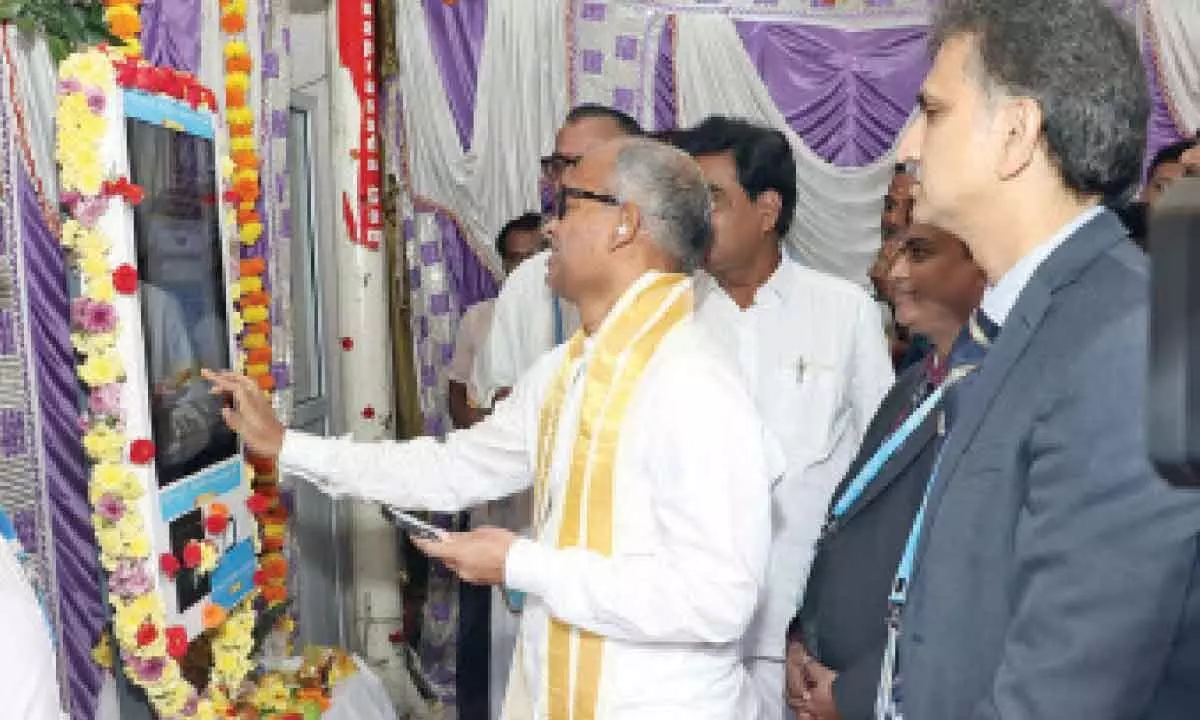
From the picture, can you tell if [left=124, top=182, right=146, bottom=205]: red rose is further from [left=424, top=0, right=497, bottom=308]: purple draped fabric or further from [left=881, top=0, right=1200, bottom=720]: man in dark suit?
[left=424, top=0, right=497, bottom=308]: purple draped fabric

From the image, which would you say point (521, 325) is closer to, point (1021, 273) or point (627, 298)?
point (627, 298)

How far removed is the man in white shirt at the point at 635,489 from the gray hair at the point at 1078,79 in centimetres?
68

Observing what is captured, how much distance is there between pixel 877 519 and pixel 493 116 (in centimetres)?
391

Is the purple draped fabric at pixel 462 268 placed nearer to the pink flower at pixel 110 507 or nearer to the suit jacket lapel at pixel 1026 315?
the pink flower at pixel 110 507

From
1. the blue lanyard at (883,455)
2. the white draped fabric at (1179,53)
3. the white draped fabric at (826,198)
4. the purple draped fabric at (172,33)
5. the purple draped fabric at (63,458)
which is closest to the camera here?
the blue lanyard at (883,455)

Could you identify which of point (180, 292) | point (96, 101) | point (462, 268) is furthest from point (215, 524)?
point (462, 268)

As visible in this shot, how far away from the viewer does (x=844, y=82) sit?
20.0ft

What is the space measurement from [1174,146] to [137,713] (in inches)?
128

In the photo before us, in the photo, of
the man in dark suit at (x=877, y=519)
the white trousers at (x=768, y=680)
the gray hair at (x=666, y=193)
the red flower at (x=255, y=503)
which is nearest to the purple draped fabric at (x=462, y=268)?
the red flower at (x=255, y=503)

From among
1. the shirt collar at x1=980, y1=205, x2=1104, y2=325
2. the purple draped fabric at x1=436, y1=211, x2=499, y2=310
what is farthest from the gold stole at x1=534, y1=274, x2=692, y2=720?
the purple draped fabric at x1=436, y1=211, x2=499, y2=310

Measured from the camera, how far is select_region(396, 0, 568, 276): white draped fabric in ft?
17.3

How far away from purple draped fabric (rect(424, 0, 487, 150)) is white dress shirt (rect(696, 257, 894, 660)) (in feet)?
9.03

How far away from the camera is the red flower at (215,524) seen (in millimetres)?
2406

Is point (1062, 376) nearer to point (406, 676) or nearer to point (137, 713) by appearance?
point (137, 713)
